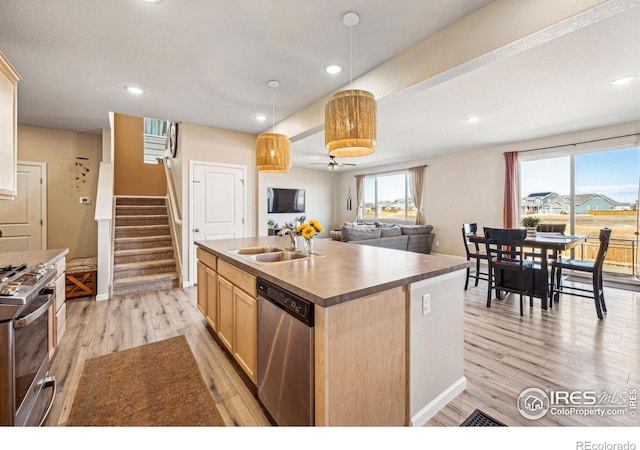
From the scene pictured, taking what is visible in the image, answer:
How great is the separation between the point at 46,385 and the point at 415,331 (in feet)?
7.78

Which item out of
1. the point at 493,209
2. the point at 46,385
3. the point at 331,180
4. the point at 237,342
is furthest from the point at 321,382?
the point at 331,180

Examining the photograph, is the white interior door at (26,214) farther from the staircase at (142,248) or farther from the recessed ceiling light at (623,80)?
the recessed ceiling light at (623,80)

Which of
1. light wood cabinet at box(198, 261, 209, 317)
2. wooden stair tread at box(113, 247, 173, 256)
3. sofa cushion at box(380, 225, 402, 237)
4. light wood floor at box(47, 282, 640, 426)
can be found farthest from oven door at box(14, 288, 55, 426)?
sofa cushion at box(380, 225, 402, 237)

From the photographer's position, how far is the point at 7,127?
2.03 meters

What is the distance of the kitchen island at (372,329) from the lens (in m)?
1.29

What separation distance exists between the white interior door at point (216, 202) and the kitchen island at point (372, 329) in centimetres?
273

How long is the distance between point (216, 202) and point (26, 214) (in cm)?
291

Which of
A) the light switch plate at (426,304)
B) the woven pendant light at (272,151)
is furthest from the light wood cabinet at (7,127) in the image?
the light switch plate at (426,304)

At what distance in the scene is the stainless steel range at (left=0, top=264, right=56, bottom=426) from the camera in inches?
52.0

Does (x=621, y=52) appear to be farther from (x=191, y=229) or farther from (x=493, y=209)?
(x=191, y=229)

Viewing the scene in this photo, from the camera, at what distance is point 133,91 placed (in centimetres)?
336

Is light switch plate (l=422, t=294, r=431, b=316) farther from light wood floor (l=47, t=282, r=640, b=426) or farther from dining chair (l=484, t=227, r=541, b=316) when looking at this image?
dining chair (l=484, t=227, r=541, b=316)

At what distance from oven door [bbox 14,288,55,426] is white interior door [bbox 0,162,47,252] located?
3.87 metres

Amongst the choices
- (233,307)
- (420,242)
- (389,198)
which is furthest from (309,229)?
(389,198)
